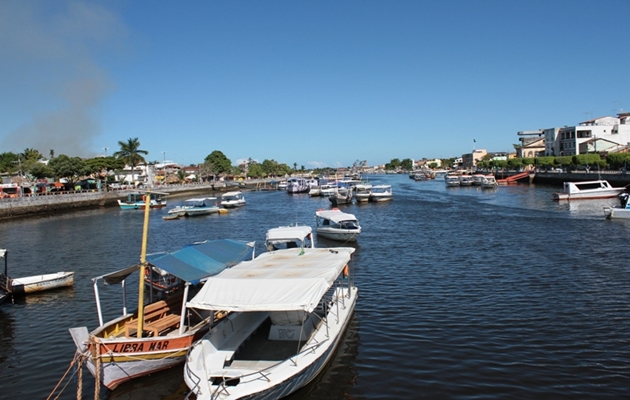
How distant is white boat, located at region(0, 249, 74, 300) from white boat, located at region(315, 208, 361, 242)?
17.4 meters

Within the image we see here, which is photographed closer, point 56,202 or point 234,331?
point 234,331

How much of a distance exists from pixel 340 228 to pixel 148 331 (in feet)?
70.9

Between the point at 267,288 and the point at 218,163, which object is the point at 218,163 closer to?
the point at 218,163

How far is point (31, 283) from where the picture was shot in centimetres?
2200

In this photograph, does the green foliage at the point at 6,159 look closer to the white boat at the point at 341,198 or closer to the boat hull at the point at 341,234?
the white boat at the point at 341,198

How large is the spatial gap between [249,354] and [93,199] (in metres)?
77.8

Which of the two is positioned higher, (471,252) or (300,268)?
(300,268)

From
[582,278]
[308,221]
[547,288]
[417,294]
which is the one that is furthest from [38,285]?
[308,221]

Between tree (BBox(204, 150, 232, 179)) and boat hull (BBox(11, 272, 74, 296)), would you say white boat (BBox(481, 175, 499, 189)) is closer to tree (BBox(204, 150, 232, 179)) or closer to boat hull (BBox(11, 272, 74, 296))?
boat hull (BBox(11, 272, 74, 296))

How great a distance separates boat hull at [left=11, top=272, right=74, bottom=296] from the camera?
855 inches

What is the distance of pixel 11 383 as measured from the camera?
13109 mm

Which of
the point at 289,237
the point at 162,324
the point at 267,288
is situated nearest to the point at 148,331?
the point at 162,324

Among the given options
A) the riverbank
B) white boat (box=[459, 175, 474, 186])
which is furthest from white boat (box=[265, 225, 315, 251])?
white boat (box=[459, 175, 474, 186])

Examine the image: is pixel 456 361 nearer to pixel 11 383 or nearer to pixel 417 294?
pixel 417 294
